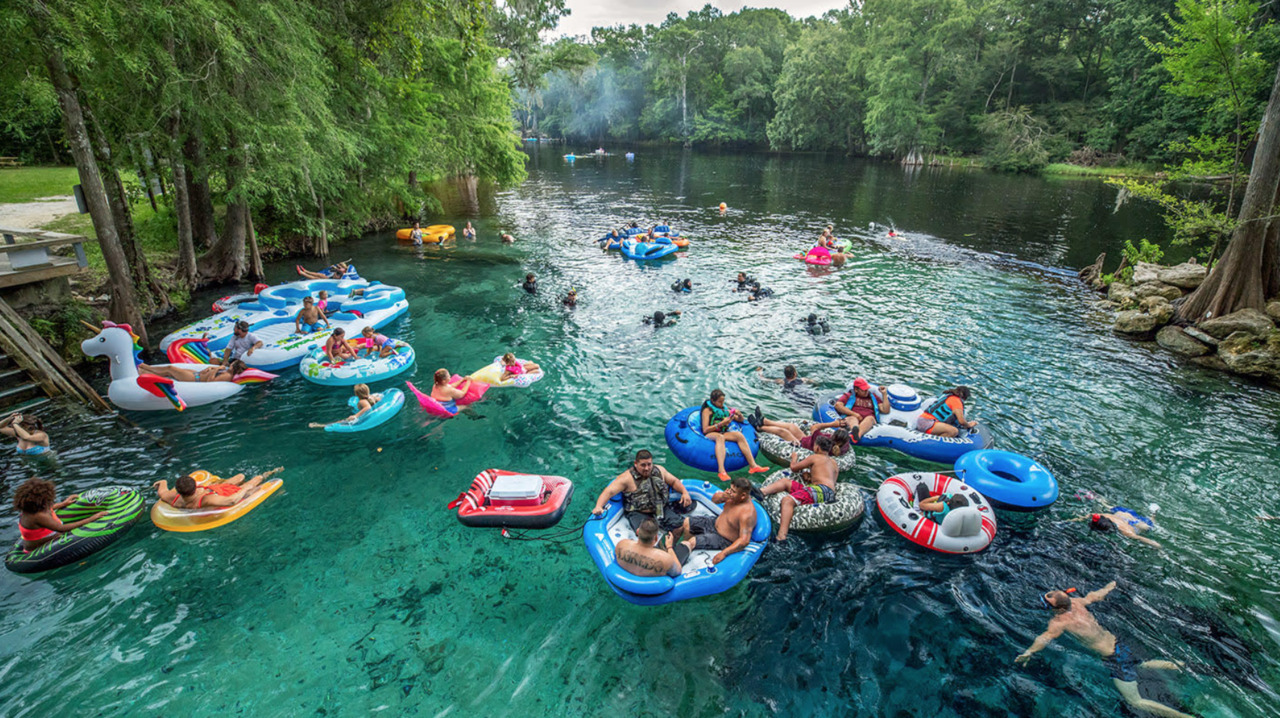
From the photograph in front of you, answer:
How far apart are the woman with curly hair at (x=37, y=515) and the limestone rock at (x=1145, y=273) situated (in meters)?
25.5

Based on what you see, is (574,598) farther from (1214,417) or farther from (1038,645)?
(1214,417)

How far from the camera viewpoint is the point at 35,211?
1928 centimetres

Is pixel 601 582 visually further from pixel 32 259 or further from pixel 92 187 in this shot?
pixel 32 259

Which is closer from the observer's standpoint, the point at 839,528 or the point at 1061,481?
the point at 839,528

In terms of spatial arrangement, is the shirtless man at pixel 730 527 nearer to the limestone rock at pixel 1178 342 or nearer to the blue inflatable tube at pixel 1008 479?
the blue inflatable tube at pixel 1008 479

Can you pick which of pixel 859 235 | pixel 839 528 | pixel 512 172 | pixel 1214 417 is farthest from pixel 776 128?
pixel 839 528

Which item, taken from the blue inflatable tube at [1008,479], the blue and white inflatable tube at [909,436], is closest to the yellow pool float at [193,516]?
the blue and white inflatable tube at [909,436]

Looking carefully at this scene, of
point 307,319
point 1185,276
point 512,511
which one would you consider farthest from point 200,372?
point 1185,276

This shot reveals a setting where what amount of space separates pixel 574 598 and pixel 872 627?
3.54m

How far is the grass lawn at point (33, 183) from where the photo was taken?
21.6 m

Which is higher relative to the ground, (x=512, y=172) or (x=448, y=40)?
(x=448, y=40)

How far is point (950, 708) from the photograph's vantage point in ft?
18.0

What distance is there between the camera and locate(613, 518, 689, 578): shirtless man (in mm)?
6305

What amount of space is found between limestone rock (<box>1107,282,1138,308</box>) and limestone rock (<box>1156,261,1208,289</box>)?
2.77 feet
